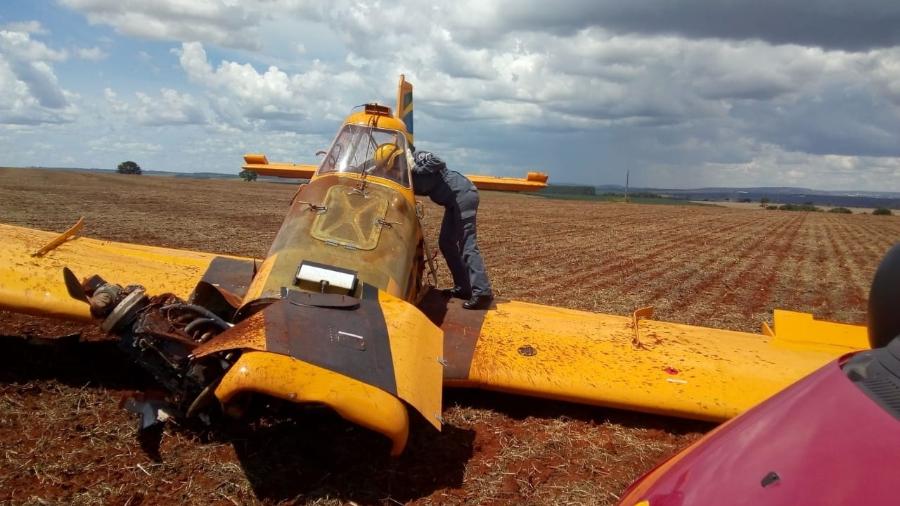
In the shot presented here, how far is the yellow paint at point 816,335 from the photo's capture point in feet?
20.4

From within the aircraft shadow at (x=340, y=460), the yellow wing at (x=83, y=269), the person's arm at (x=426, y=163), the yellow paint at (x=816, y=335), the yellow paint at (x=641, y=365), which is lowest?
the aircraft shadow at (x=340, y=460)

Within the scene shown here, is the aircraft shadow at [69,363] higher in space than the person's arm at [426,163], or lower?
lower

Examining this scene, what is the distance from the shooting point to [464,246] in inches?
300

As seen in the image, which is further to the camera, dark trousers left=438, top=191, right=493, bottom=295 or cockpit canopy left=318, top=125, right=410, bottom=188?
dark trousers left=438, top=191, right=493, bottom=295

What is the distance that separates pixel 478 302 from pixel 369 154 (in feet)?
6.48

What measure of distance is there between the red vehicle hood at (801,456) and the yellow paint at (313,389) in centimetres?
193

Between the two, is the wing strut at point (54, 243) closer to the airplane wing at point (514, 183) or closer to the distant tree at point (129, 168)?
the airplane wing at point (514, 183)

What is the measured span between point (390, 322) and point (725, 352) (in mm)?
3266

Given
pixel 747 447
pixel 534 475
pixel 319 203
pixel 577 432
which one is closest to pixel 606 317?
pixel 577 432

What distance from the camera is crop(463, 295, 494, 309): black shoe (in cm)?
707

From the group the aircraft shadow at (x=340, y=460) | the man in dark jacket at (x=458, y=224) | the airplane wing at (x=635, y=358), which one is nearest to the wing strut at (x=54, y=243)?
the aircraft shadow at (x=340, y=460)

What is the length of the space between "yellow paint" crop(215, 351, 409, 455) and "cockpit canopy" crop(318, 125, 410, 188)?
299 cm

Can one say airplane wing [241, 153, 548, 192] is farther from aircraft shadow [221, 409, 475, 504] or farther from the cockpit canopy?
aircraft shadow [221, 409, 475, 504]

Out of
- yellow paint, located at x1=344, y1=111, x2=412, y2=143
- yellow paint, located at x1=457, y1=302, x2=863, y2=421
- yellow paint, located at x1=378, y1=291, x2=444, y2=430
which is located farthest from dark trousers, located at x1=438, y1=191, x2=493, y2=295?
yellow paint, located at x1=378, y1=291, x2=444, y2=430
